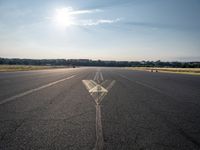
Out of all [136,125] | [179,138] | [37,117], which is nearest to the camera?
[179,138]

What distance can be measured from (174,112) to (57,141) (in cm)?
433

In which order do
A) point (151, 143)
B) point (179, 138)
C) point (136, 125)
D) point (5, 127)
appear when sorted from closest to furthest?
1. point (151, 143)
2. point (179, 138)
3. point (5, 127)
4. point (136, 125)

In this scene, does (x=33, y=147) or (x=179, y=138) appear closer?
(x=33, y=147)

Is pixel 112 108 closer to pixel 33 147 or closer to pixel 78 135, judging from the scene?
pixel 78 135

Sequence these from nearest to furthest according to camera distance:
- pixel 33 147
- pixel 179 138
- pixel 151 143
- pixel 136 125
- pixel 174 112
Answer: pixel 33 147
pixel 151 143
pixel 179 138
pixel 136 125
pixel 174 112

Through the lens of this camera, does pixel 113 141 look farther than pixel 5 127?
No

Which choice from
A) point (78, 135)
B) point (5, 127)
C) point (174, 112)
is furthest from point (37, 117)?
point (174, 112)

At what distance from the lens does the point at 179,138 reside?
424 centimetres

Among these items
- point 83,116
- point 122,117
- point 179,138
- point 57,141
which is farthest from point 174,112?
point 57,141

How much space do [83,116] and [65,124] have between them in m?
0.93

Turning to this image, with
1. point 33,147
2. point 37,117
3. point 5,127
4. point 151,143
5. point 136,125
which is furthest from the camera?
point 37,117

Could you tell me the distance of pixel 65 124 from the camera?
514 cm

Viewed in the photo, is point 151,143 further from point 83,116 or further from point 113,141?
point 83,116

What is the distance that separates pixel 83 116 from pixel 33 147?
2442 mm
